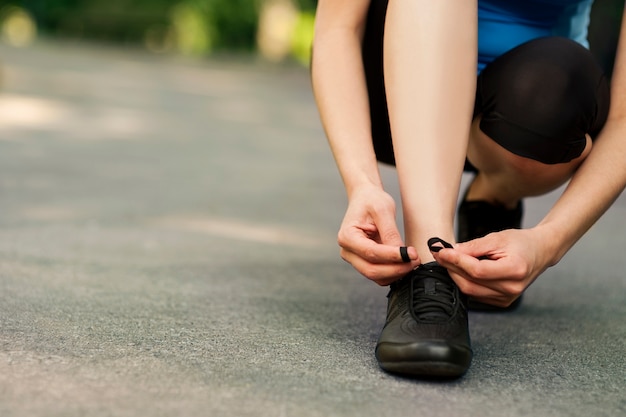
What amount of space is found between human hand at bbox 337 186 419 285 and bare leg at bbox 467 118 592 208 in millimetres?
320

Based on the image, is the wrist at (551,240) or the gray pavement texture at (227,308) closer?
the gray pavement texture at (227,308)

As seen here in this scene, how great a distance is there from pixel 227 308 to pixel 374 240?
42cm

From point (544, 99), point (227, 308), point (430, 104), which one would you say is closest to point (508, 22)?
point (544, 99)

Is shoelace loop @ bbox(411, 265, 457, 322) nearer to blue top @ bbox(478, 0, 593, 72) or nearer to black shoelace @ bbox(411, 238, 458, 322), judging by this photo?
black shoelace @ bbox(411, 238, 458, 322)

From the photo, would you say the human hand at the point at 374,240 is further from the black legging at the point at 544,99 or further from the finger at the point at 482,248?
the black legging at the point at 544,99

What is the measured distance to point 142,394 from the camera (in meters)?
1.17

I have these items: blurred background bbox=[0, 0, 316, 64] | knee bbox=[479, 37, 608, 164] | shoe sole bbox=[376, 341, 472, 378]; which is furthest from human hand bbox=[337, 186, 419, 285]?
blurred background bbox=[0, 0, 316, 64]

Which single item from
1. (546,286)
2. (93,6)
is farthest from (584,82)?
(93,6)

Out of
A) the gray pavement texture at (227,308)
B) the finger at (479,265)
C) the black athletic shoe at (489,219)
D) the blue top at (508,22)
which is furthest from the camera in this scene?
the black athletic shoe at (489,219)

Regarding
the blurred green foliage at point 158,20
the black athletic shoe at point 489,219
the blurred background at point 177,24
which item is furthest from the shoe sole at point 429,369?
the blurred green foliage at point 158,20

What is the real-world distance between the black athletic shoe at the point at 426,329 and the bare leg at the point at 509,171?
0.32 metres

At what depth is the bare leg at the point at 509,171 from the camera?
1.63m

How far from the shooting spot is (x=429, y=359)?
51.1 inches

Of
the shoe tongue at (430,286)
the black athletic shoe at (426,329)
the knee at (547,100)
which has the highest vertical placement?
the knee at (547,100)
